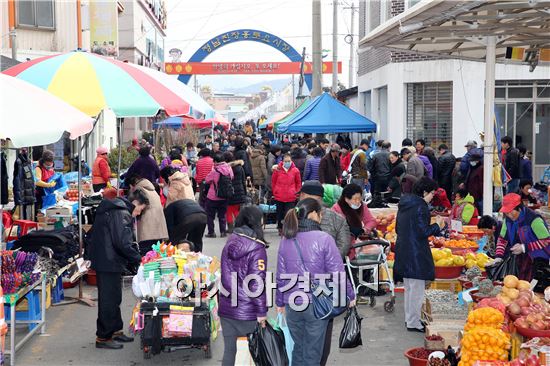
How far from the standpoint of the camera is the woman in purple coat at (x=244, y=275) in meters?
6.71

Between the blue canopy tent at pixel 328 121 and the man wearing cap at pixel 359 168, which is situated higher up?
the blue canopy tent at pixel 328 121

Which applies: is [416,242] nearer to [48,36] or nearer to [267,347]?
[267,347]

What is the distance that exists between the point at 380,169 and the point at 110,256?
1126 cm

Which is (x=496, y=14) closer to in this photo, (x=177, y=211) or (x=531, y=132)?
(x=177, y=211)

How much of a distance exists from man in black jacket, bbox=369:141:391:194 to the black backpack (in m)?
4.32

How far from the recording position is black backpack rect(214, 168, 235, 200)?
52.5ft

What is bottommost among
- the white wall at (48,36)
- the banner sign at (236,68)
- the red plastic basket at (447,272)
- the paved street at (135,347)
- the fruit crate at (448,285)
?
the paved street at (135,347)

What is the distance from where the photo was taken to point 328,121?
61.5 feet

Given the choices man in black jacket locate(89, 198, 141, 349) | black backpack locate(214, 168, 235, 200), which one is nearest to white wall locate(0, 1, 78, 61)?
black backpack locate(214, 168, 235, 200)

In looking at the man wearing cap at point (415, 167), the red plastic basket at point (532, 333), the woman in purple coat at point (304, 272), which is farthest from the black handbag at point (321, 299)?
the man wearing cap at point (415, 167)

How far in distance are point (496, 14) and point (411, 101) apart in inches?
557

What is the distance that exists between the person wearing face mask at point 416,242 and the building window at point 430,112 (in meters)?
14.5

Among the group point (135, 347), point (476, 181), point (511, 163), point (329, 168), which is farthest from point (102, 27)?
point (135, 347)

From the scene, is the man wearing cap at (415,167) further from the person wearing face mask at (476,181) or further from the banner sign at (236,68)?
the banner sign at (236,68)
